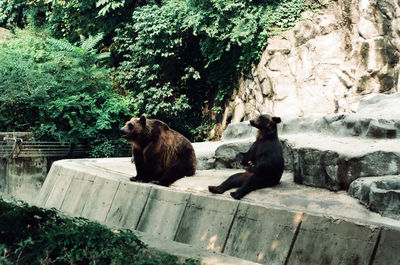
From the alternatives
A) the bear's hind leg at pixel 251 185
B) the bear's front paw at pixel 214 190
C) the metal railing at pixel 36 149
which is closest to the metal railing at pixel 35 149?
the metal railing at pixel 36 149

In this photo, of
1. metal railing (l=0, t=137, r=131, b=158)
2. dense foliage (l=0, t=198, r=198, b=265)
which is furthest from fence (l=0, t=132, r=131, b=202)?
dense foliage (l=0, t=198, r=198, b=265)

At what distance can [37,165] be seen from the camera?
1388cm

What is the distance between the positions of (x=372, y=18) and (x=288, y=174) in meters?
9.12

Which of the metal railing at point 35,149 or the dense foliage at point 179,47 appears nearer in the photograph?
the metal railing at point 35,149

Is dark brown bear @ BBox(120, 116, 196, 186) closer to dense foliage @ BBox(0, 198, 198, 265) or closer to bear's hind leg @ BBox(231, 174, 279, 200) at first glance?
bear's hind leg @ BBox(231, 174, 279, 200)

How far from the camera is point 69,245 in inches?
152

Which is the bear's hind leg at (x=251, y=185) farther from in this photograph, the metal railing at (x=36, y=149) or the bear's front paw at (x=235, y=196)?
the metal railing at (x=36, y=149)

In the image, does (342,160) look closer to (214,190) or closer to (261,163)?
(261,163)

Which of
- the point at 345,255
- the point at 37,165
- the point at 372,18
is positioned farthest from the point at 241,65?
the point at 345,255

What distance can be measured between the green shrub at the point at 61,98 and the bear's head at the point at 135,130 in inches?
283

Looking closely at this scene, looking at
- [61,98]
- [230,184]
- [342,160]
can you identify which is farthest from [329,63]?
[230,184]

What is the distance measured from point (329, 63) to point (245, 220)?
10890 millimetres

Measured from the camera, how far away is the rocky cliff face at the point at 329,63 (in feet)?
47.5

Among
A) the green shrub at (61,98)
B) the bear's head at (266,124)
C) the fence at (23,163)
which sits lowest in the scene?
the fence at (23,163)
